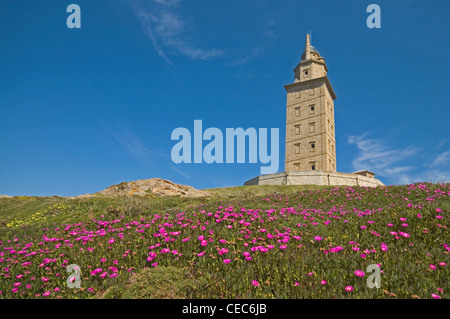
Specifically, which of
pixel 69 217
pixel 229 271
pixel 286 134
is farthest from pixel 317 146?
pixel 229 271

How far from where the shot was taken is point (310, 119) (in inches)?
1799

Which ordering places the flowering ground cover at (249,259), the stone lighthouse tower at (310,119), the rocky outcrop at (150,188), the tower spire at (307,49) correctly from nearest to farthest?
the flowering ground cover at (249,259), the rocky outcrop at (150,188), the stone lighthouse tower at (310,119), the tower spire at (307,49)

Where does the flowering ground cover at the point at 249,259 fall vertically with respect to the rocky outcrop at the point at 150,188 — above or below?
below

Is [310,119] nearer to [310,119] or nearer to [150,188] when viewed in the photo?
[310,119]

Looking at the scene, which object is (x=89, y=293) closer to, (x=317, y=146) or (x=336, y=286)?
(x=336, y=286)

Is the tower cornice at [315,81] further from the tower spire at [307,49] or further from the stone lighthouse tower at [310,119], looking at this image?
the tower spire at [307,49]

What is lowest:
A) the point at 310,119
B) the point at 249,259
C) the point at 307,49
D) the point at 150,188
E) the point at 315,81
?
the point at 249,259

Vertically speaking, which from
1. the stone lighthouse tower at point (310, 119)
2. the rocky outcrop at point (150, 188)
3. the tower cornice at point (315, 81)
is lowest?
the rocky outcrop at point (150, 188)

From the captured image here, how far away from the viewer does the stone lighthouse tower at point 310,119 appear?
43.4m

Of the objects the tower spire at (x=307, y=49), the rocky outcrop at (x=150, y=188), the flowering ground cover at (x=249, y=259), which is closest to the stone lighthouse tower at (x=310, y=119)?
the tower spire at (x=307, y=49)

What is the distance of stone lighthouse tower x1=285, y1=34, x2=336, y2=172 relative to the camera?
142ft

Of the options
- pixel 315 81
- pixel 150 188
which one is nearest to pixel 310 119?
pixel 315 81

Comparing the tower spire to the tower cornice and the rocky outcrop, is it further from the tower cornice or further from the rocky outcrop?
the rocky outcrop

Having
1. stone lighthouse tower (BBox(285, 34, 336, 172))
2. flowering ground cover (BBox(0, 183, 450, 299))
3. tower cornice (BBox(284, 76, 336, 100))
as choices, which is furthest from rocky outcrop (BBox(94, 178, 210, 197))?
tower cornice (BBox(284, 76, 336, 100))
